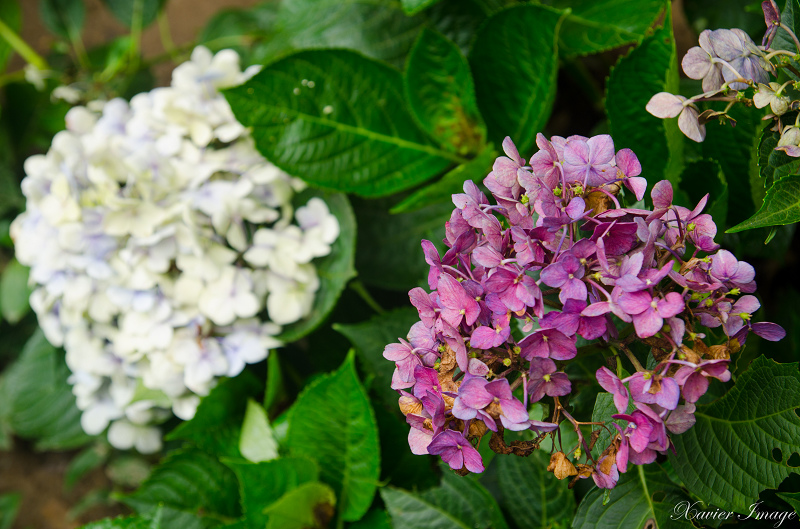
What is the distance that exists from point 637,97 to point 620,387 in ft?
0.95

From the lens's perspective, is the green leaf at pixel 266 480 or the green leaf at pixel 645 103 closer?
the green leaf at pixel 645 103

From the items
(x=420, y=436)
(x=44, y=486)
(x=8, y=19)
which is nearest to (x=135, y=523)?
(x=420, y=436)

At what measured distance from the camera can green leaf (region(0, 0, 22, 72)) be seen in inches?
42.3

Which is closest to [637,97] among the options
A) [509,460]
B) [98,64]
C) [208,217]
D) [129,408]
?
[509,460]

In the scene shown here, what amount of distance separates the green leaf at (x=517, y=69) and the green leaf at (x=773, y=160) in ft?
0.71

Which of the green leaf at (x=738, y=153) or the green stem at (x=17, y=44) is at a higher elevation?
the green stem at (x=17, y=44)

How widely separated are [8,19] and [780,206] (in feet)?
4.12

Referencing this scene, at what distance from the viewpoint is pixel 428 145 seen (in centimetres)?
69

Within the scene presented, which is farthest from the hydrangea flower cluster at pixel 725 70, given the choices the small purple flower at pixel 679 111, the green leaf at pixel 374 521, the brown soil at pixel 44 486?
the brown soil at pixel 44 486

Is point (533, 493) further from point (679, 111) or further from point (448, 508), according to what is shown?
point (679, 111)

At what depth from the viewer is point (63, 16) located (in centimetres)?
116

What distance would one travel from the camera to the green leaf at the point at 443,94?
64 cm

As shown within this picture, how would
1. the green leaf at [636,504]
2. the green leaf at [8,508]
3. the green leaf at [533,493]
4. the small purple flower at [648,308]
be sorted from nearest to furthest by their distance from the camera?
1. the small purple flower at [648,308]
2. the green leaf at [636,504]
3. the green leaf at [533,493]
4. the green leaf at [8,508]

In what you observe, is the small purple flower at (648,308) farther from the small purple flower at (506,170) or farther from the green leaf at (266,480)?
the green leaf at (266,480)
